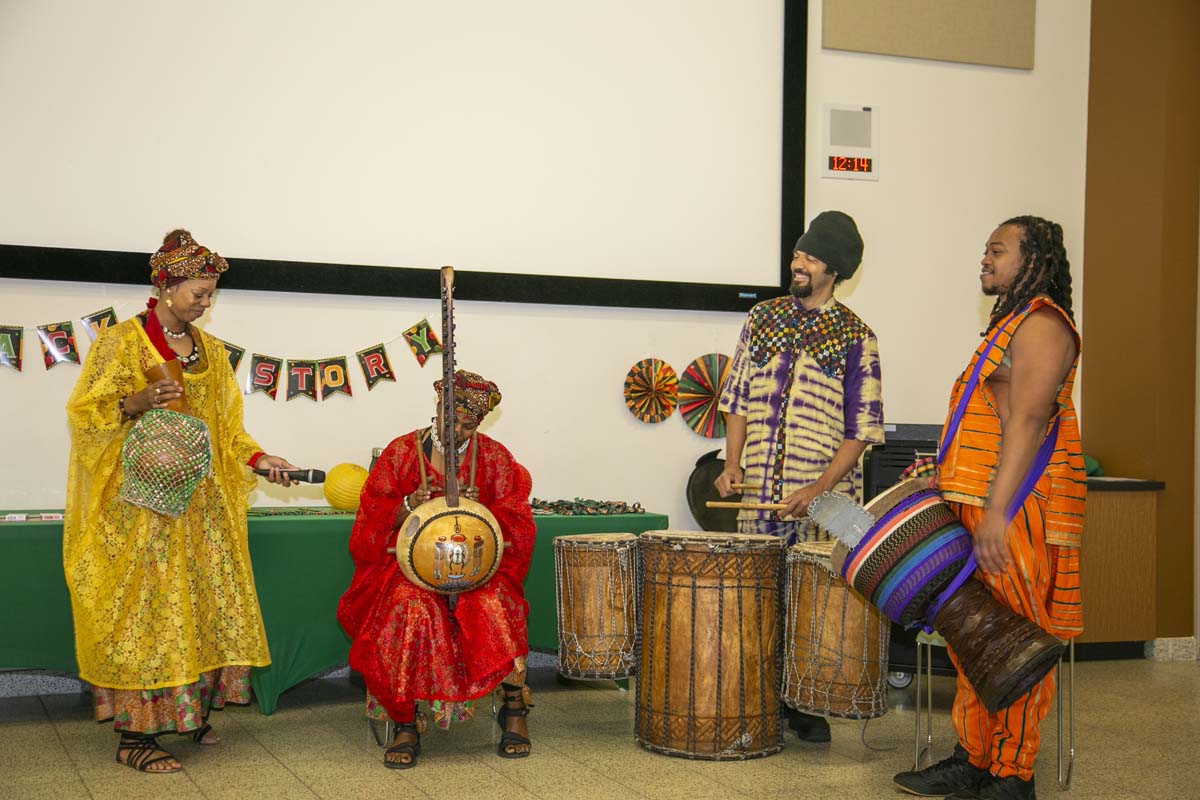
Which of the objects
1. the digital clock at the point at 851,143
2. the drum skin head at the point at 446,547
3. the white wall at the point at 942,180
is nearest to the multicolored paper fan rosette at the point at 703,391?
the white wall at the point at 942,180

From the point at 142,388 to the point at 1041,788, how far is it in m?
3.12

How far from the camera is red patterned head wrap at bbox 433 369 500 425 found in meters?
4.12

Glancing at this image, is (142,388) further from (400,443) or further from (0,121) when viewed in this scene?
(0,121)

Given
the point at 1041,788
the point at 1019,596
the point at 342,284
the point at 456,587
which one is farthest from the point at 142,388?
the point at 1041,788

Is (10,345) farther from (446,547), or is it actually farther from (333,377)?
(446,547)

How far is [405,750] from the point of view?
3.96 m

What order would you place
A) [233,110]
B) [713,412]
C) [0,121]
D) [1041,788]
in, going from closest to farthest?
[1041,788], [0,121], [233,110], [713,412]

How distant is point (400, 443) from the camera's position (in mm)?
4207

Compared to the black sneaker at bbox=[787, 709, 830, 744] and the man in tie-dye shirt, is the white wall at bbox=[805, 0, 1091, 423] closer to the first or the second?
the man in tie-dye shirt

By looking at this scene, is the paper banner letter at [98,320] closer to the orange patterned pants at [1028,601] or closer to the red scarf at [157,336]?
the red scarf at [157,336]

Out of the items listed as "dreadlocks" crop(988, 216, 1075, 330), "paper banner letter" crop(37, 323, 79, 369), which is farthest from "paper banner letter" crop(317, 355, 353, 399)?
"dreadlocks" crop(988, 216, 1075, 330)

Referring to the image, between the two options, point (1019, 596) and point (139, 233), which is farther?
point (139, 233)

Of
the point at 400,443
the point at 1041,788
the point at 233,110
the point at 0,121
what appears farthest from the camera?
the point at 233,110

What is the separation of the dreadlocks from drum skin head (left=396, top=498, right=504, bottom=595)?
1.70 m
